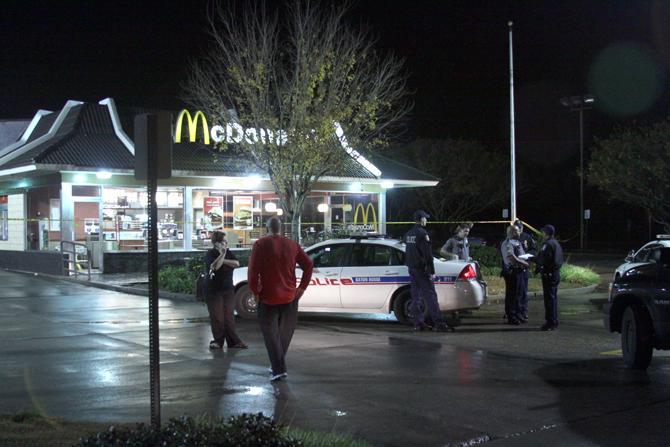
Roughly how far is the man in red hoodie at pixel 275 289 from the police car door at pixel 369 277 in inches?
196

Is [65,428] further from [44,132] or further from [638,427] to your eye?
[44,132]

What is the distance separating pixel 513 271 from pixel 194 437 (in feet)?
31.6

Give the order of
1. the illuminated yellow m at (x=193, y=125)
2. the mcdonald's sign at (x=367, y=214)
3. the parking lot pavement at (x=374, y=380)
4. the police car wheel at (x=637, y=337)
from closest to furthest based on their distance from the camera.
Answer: the parking lot pavement at (x=374, y=380) < the police car wheel at (x=637, y=337) < the illuminated yellow m at (x=193, y=125) < the mcdonald's sign at (x=367, y=214)

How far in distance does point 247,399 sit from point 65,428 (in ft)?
6.21

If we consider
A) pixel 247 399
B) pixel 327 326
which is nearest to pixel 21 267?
pixel 327 326

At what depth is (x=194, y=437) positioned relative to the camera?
14.6 feet

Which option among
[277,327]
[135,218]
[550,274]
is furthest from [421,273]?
[135,218]

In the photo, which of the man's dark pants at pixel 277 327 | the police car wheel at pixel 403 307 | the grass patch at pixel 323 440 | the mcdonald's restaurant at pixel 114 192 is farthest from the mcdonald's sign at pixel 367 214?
the grass patch at pixel 323 440

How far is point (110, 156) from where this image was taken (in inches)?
983

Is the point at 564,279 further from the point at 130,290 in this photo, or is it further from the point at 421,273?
the point at 130,290

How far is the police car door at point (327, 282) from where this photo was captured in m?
13.5

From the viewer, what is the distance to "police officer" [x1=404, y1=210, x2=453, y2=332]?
1206cm

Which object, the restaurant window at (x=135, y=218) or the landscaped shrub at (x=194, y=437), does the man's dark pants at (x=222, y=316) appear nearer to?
the landscaped shrub at (x=194, y=437)

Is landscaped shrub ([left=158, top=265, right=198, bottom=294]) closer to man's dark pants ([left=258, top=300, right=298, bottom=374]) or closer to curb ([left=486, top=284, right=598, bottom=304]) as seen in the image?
curb ([left=486, top=284, right=598, bottom=304])
